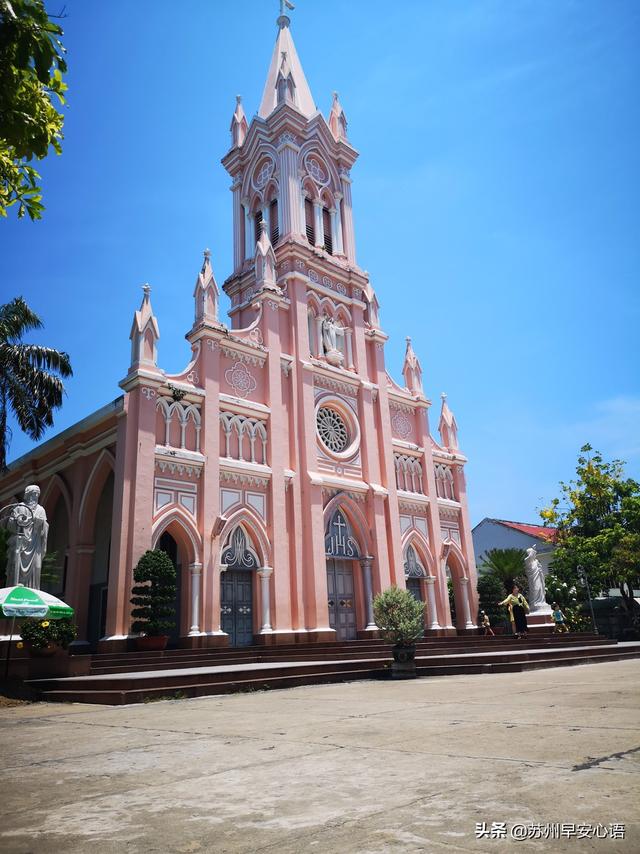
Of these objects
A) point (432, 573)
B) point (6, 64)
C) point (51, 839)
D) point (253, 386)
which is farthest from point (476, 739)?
point (432, 573)

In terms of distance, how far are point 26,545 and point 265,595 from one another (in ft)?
29.8

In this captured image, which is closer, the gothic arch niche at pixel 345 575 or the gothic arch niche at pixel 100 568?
the gothic arch niche at pixel 100 568

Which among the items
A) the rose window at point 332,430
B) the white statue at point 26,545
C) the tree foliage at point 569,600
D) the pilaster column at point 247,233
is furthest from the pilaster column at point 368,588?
the pilaster column at point 247,233

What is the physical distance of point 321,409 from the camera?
26.7 m

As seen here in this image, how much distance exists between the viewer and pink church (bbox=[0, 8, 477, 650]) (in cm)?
2056

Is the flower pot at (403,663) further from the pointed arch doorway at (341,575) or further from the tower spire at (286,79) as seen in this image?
the tower spire at (286,79)

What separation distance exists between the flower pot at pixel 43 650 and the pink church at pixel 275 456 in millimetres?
5643

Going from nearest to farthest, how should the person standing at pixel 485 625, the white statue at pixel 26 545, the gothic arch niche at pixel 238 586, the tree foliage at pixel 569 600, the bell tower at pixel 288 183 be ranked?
the white statue at pixel 26 545 < the gothic arch niche at pixel 238 586 < the person standing at pixel 485 625 < the bell tower at pixel 288 183 < the tree foliage at pixel 569 600

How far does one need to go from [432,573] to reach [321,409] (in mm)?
8947

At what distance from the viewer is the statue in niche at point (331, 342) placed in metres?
27.4

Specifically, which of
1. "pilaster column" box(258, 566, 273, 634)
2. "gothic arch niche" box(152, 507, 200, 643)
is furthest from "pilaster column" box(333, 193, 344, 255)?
"gothic arch niche" box(152, 507, 200, 643)

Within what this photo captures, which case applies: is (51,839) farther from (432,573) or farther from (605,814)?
(432,573)

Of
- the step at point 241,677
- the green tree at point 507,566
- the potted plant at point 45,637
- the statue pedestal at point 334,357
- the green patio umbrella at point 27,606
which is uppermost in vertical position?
the statue pedestal at point 334,357

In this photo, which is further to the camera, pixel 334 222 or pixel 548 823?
pixel 334 222
